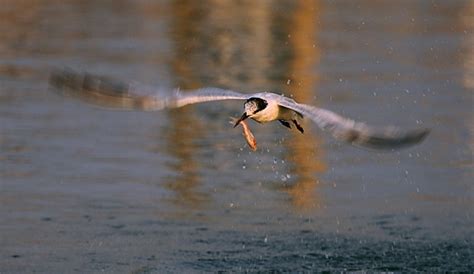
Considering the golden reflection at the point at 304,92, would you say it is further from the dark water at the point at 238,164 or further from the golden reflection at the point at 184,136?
the golden reflection at the point at 184,136

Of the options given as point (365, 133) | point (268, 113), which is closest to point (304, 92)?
point (268, 113)

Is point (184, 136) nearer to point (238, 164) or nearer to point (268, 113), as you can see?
point (238, 164)

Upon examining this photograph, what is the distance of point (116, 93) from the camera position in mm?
7977

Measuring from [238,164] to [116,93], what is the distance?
4346 millimetres

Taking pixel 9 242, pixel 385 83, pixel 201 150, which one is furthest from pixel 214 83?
pixel 9 242

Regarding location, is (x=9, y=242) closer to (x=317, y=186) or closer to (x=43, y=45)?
(x=317, y=186)

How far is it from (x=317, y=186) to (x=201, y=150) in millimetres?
1759

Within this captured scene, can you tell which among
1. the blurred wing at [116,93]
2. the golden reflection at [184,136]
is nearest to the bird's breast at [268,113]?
the blurred wing at [116,93]

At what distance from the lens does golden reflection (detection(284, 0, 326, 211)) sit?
11234mm

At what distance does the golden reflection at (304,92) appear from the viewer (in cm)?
1123

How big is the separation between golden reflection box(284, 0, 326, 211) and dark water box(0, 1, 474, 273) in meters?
0.03

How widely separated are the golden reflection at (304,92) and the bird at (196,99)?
2.62 meters

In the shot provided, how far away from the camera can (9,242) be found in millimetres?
9828

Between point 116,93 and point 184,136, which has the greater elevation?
point 184,136
